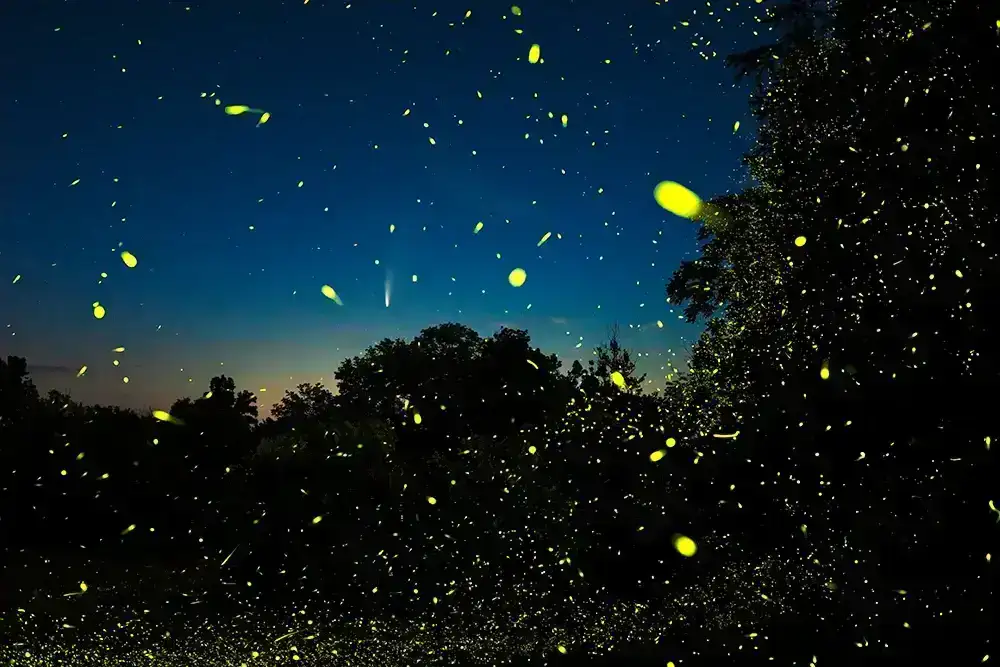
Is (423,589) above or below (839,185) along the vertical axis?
below

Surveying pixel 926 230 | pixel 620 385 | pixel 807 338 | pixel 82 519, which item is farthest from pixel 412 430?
pixel 926 230

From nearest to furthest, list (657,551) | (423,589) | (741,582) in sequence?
(741,582), (657,551), (423,589)

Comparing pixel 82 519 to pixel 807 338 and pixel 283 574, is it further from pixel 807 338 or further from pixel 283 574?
pixel 807 338

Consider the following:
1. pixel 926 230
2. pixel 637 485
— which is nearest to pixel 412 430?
pixel 637 485

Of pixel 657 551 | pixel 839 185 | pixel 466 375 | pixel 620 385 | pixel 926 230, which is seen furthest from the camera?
pixel 466 375

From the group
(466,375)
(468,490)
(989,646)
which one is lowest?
(989,646)

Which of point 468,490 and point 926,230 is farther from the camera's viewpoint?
point 468,490
